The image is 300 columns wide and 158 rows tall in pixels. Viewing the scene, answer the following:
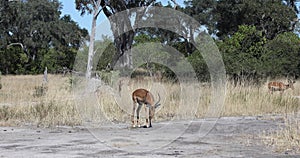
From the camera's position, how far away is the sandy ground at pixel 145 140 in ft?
28.0

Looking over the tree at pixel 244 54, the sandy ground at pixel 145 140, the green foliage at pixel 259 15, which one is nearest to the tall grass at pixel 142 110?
the sandy ground at pixel 145 140

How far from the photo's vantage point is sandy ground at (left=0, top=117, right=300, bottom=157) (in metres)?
8.55

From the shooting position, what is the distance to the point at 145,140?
33.1 ft

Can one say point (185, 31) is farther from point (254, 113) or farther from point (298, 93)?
point (254, 113)

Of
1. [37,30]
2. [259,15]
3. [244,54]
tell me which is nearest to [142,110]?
[244,54]

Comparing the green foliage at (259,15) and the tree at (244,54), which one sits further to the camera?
the green foliage at (259,15)

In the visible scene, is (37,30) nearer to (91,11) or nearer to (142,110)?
(91,11)

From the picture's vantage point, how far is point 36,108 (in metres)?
15.1

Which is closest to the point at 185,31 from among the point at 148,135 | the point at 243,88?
the point at 243,88

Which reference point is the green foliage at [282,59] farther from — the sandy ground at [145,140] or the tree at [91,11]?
the sandy ground at [145,140]

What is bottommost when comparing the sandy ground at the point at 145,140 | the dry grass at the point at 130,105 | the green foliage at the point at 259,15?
the sandy ground at the point at 145,140

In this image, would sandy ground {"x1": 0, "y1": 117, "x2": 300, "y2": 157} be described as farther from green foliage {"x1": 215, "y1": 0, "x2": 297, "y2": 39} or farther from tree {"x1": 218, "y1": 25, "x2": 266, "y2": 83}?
green foliage {"x1": 215, "y1": 0, "x2": 297, "y2": 39}

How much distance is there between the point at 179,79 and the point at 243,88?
8.67 ft

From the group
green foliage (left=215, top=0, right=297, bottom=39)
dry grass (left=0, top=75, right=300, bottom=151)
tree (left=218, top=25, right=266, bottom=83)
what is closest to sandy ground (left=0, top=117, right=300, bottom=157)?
dry grass (left=0, top=75, right=300, bottom=151)
